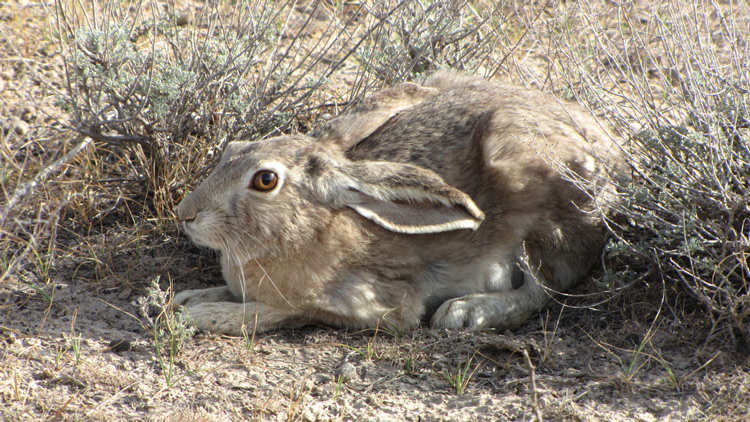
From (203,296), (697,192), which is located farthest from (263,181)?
(697,192)

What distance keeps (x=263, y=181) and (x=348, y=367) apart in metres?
1.05

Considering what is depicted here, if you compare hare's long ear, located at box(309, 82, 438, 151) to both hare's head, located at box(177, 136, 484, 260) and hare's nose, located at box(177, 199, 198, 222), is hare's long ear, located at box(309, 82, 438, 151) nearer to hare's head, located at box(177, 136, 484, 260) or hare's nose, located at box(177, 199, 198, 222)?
hare's head, located at box(177, 136, 484, 260)

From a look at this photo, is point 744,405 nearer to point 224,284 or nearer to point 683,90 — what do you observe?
point 683,90

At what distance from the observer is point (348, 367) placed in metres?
3.88

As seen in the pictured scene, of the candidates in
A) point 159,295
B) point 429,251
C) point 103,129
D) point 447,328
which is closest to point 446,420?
point 447,328

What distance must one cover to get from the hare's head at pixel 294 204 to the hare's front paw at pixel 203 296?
0.44 meters

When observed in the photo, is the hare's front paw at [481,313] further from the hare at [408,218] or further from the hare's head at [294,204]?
the hare's head at [294,204]

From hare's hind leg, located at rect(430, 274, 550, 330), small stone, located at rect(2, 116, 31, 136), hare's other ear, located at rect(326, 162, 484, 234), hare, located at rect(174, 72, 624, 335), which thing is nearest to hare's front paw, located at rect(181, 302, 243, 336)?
hare, located at rect(174, 72, 624, 335)

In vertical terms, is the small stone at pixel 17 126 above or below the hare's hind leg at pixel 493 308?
above

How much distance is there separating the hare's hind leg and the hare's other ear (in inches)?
18.9

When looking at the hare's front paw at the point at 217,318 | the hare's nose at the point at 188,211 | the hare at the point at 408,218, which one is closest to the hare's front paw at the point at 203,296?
the hare at the point at 408,218

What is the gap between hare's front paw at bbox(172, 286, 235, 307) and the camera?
444 centimetres

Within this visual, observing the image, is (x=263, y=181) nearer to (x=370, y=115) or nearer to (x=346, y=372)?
(x=370, y=115)

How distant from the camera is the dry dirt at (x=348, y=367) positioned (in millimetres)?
3512
